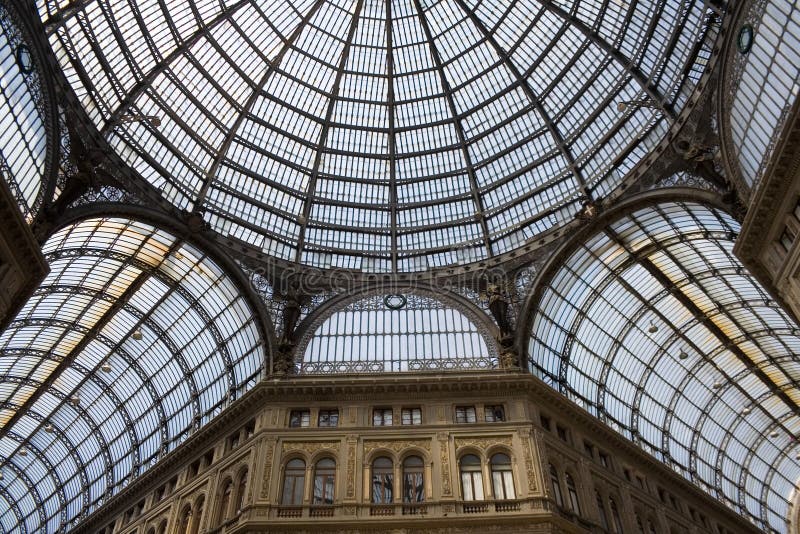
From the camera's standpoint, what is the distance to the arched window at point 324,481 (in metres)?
33.6

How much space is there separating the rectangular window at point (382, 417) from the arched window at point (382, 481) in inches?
87.4

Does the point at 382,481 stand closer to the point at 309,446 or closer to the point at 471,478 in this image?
the point at 309,446

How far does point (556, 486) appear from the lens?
116 feet

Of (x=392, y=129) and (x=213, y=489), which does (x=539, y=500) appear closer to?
(x=213, y=489)

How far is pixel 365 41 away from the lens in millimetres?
48219

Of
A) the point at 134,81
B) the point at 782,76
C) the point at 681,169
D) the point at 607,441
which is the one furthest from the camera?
the point at 607,441

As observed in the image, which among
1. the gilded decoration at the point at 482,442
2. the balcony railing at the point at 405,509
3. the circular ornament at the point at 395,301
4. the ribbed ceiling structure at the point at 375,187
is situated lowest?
the balcony railing at the point at 405,509

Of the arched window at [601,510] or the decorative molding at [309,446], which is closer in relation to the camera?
the decorative molding at [309,446]

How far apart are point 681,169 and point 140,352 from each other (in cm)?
3964

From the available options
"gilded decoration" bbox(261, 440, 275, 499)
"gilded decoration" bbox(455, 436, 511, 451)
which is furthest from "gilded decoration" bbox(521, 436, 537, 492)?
"gilded decoration" bbox(261, 440, 275, 499)

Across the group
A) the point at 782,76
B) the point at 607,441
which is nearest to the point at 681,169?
the point at 782,76

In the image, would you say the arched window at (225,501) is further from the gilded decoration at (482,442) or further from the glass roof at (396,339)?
the gilded decoration at (482,442)

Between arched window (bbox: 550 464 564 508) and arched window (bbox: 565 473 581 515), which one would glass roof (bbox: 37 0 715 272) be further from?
arched window (bbox: 565 473 581 515)

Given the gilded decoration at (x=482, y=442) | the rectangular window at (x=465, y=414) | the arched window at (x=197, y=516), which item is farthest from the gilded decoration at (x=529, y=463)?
the arched window at (x=197, y=516)
